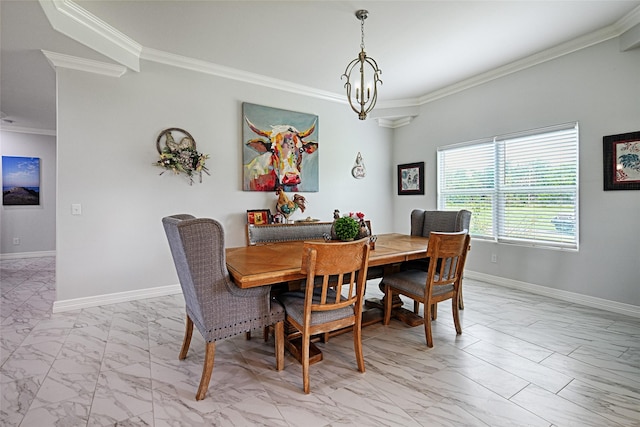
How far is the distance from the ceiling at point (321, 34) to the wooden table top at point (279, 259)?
7.22ft

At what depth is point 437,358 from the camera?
2146 mm

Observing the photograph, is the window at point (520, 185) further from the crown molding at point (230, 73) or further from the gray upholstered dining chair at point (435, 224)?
the crown molding at point (230, 73)

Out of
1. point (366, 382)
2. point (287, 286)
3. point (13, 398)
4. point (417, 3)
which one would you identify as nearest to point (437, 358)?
point (366, 382)

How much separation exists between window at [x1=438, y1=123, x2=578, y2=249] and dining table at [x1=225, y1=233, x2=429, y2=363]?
1575mm

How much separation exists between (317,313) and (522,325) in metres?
2.16

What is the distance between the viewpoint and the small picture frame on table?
13.2ft

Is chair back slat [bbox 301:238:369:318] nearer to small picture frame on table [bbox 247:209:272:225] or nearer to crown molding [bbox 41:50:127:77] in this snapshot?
small picture frame on table [bbox 247:209:272:225]

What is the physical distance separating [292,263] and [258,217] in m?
2.24

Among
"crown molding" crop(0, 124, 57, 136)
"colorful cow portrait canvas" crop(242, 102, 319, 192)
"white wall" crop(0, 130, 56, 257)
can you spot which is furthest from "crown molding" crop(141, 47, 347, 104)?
"white wall" crop(0, 130, 56, 257)

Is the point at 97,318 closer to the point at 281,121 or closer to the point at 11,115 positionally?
the point at 281,121

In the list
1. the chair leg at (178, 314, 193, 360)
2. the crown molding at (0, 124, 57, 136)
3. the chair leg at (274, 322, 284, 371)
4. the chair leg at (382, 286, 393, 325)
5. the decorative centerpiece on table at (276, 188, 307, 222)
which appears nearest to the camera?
the chair leg at (274, 322, 284, 371)

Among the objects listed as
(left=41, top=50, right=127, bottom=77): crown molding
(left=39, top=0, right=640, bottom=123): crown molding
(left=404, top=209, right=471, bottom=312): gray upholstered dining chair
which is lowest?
(left=404, top=209, right=471, bottom=312): gray upholstered dining chair

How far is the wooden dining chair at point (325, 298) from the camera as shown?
1704 mm

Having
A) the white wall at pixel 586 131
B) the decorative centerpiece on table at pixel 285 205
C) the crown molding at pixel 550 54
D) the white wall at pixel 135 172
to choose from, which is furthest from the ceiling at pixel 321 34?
the decorative centerpiece on table at pixel 285 205
